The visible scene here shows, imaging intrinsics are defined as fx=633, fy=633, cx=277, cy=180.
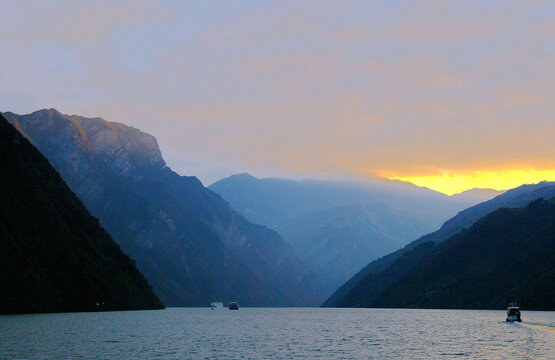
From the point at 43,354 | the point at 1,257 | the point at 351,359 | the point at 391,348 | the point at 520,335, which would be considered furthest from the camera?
the point at 1,257

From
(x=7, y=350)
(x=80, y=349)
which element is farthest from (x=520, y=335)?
(x=7, y=350)

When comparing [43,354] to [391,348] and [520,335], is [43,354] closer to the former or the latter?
[391,348]

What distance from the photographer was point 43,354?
9275cm

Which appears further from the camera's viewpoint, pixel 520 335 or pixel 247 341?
pixel 520 335

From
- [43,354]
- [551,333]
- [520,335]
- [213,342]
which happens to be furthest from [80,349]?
[551,333]

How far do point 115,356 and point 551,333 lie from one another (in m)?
104

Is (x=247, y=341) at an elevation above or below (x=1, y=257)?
below

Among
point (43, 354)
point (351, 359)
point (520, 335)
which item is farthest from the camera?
point (520, 335)

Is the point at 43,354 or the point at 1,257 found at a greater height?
the point at 1,257

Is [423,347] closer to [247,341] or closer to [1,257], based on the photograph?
[247,341]

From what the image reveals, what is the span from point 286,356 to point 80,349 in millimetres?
33667

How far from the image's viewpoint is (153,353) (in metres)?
102

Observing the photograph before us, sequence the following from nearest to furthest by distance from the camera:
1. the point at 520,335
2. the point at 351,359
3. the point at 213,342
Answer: the point at 351,359
the point at 213,342
the point at 520,335

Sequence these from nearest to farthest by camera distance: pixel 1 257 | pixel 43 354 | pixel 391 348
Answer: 1. pixel 43 354
2. pixel 391 348
3. pixel 1 257
